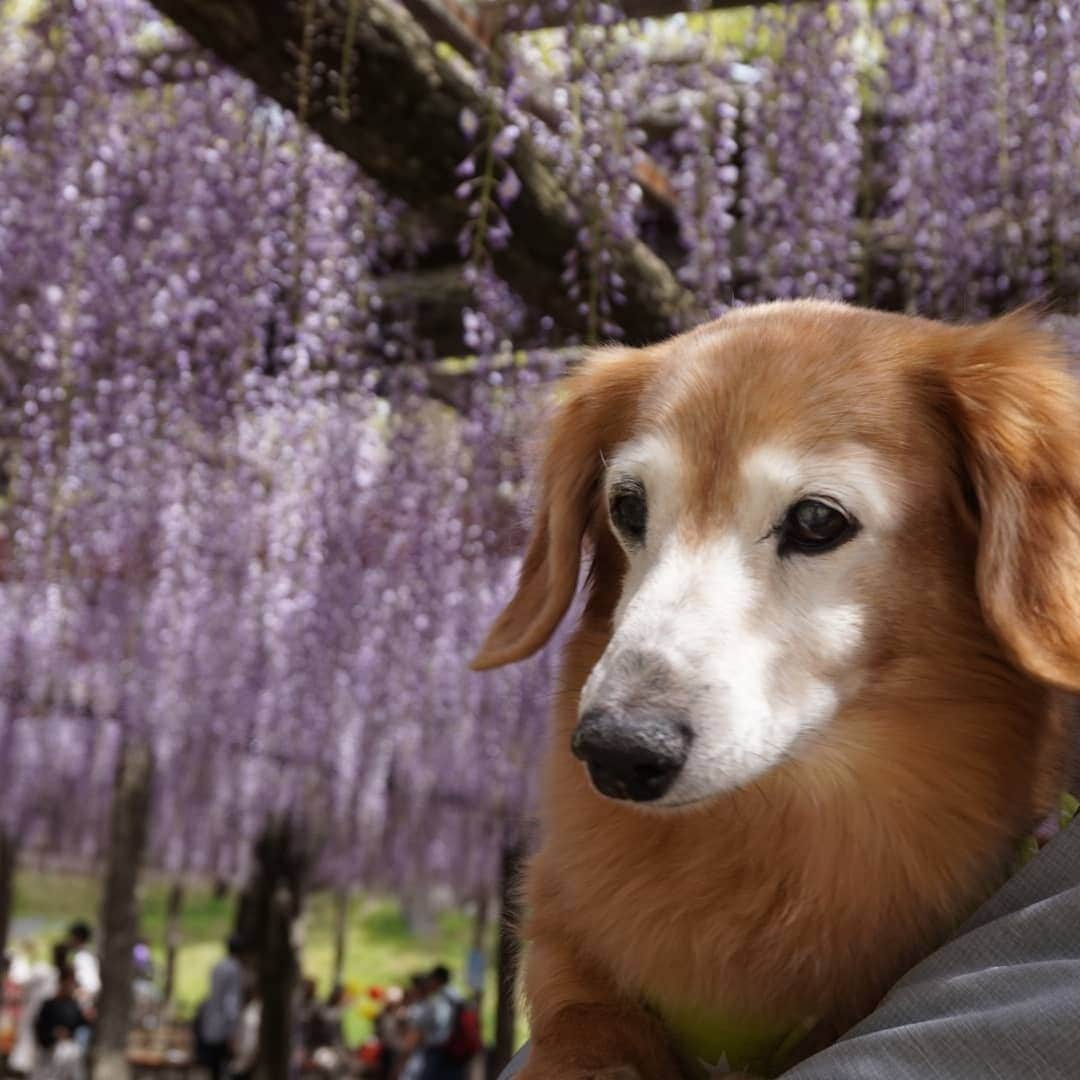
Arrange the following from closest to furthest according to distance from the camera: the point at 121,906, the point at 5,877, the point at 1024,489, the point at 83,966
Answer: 1. the point at 1024,489
2. the point at 121,906
3. the point at 5,877
4. the point at 83,966

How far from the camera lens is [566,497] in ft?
6.06

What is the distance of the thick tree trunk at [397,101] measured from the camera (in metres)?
3.02

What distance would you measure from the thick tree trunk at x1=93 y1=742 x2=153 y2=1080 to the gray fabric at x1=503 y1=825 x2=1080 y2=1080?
941 cm

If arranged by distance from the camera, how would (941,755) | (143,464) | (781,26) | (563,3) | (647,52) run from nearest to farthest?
(941,755) → (563,3) → (781,26) → (647,52) → (143,464)

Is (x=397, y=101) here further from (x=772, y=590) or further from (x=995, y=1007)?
(x=995, y=1007)

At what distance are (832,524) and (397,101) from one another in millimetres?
2126

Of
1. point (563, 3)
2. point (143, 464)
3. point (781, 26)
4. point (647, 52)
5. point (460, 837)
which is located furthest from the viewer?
point (460, 837)

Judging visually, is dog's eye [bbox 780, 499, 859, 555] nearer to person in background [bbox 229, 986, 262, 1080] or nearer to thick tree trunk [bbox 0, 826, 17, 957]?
person in background [bbox 229, 986, 262, 1080]

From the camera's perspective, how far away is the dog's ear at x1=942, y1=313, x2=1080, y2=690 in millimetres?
1477

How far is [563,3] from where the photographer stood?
3883mm

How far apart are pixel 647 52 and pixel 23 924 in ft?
73.4

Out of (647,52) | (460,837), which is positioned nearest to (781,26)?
(647,52)

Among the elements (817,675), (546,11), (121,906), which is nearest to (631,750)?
(817,675)

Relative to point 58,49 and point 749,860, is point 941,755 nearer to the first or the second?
point 749,860
